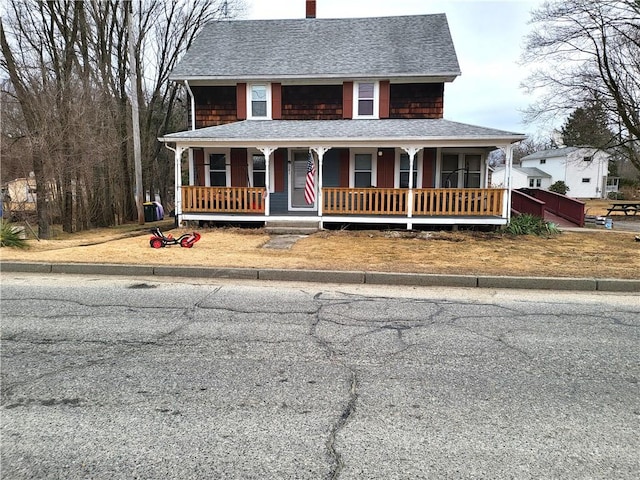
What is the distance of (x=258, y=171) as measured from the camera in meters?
16.9

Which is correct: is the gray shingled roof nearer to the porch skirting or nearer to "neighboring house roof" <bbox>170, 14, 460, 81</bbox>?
"neighboring house roof" <bbox>170, 14, 460, 81</bbox>

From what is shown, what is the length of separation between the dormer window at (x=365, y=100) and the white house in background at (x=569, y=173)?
36.9 metres

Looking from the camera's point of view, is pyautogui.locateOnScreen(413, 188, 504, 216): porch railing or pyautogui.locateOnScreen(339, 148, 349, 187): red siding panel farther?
pyautogui.locateOnScreen(339, 148, 349, 187): red siding panel

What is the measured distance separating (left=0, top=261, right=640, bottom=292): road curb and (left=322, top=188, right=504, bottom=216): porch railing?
680 cm

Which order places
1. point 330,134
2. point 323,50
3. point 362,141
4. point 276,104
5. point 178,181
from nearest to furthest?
point 362,141, point 330,134, point 178,181, point 276,104, point 323,50

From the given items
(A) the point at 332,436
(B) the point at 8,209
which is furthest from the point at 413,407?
(B) the point at 8,209

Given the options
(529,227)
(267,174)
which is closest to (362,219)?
(267,174)

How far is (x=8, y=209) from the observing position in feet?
41.2

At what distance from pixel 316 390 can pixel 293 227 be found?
11074 millimetres

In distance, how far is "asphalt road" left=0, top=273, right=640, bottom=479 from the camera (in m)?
2.57

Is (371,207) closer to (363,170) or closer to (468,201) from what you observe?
(363,170)

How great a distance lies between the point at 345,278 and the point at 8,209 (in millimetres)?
10665

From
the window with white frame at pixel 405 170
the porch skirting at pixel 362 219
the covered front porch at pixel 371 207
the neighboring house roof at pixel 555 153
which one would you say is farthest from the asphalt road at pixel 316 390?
the neighboring house roof at pixel 555 153

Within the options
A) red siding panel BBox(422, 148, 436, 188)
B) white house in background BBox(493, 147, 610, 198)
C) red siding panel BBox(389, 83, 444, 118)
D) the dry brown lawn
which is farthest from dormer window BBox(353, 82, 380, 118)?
white house in background BBox(493, 147, 610, 198)
